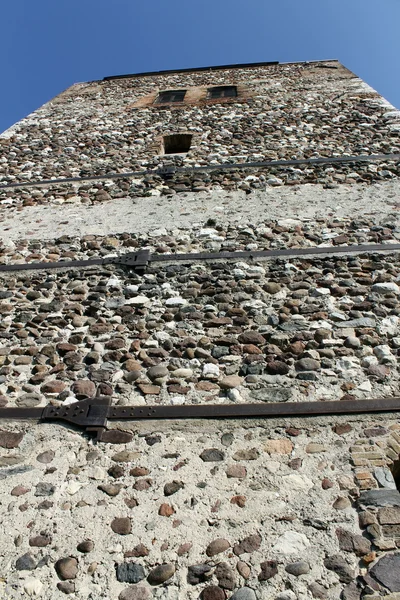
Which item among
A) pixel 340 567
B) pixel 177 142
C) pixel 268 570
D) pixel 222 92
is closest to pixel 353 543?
pixel 340 567

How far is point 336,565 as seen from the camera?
6.39 ft

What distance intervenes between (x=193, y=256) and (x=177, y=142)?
3.57 metres

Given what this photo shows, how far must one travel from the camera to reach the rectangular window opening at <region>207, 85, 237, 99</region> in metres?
8.48

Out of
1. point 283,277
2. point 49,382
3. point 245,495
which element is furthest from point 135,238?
point 245,495

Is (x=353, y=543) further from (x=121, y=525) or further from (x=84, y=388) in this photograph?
(x=84, y=388)

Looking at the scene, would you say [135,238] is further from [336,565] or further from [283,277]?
[336,565]

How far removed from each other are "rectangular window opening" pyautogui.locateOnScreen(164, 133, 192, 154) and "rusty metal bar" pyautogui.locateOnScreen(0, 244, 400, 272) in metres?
3.38

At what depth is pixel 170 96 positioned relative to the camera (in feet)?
29.2

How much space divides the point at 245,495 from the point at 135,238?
2792 mm

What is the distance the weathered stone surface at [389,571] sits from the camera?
1.87 m

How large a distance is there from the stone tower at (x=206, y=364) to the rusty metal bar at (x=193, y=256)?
2 cm

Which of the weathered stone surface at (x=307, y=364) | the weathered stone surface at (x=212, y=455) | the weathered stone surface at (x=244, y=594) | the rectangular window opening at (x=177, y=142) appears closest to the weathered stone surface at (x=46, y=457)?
the weathered stone surface at (x=212, y=455)

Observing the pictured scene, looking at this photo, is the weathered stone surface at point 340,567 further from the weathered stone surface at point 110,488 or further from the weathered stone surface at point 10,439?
the weathered stone surface at point 10,439

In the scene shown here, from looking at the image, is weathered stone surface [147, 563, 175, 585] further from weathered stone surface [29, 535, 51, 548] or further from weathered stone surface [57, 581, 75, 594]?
weathered stone surface [29, 535, 51, 548]
